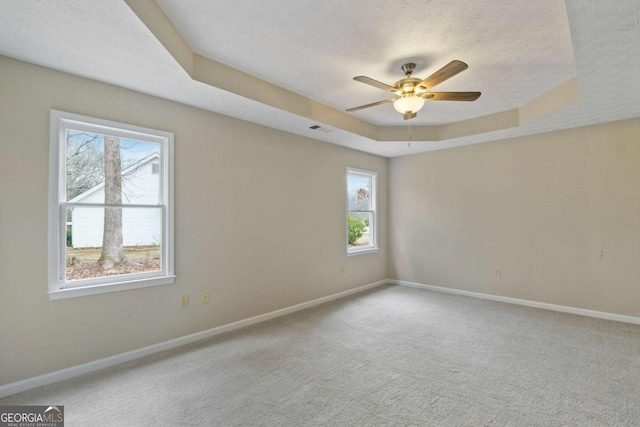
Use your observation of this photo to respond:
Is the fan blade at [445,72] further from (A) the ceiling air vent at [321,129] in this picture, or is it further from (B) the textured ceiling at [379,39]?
(A) the ceiling air vent at [321,129]

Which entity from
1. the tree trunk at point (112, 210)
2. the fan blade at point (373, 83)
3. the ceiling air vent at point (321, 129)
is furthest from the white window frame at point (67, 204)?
the fan blade at point (373, 83)

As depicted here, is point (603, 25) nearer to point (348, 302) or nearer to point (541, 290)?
point (541, 290)

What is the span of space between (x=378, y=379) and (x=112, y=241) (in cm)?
262

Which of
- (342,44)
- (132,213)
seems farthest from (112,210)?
(342,44)

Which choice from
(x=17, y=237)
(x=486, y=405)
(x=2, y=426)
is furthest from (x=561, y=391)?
(x=17, y=237)

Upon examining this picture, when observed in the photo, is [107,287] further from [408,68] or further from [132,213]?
[408,68]

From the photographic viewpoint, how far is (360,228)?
5496 mm

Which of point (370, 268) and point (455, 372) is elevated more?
point (370, 268)

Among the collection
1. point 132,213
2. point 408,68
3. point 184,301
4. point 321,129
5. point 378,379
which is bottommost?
point 378,379

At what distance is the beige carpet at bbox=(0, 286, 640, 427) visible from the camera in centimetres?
196

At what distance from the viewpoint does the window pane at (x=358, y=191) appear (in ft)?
17.3

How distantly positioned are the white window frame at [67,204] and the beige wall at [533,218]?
13.6ft

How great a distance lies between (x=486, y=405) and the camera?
2.06m

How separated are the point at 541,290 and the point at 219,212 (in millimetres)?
4516
